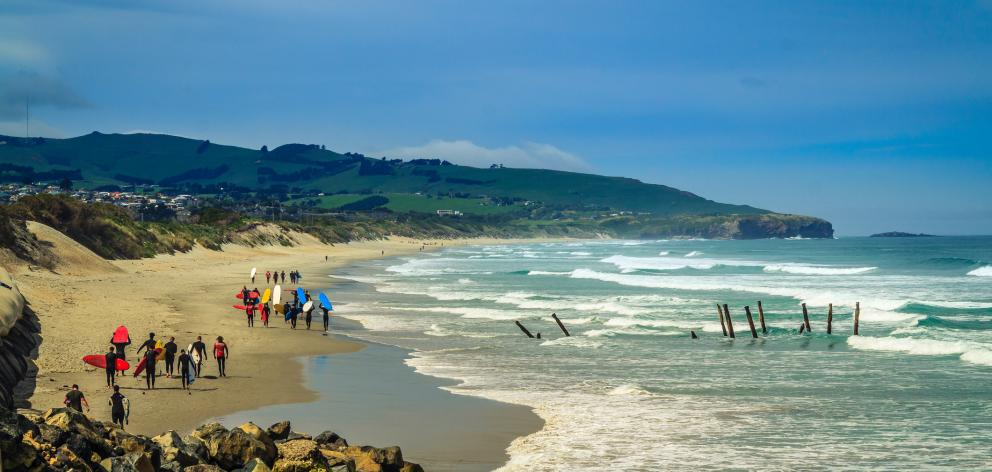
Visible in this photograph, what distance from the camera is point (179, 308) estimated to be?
115ft

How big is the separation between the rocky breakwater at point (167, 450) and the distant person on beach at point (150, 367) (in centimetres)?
699

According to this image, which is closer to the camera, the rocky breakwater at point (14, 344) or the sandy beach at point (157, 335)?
the rocky breakwater at point (14, 344)

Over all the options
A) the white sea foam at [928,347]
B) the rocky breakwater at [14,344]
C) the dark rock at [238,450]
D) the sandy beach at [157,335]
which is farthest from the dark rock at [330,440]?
the white sea foam at [928,347]

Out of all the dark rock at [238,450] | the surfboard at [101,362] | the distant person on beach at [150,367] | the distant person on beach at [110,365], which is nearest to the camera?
the dark rock at [238,450]

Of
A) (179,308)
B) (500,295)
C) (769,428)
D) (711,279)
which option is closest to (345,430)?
(769,428)

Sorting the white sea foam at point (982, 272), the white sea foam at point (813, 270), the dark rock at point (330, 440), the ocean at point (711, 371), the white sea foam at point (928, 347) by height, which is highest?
the white sea foam at point (982, 272)

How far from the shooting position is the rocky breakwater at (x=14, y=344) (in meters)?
16.5

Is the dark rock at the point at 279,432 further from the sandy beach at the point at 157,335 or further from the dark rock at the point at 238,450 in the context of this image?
the sandy beach at the point at 157,335

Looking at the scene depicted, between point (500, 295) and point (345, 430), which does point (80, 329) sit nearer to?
point (345, 430)

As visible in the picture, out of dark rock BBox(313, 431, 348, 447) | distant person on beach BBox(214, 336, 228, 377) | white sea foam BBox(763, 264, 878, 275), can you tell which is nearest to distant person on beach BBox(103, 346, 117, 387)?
distant person on beach BBox(214, 336, 228, 377)

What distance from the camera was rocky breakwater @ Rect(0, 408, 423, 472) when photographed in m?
9.59

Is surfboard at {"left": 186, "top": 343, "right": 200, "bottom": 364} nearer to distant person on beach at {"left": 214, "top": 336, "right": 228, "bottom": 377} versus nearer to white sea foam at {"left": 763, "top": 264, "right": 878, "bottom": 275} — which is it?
distant person on beach at {"left": 214, "top": 336, "right": 228, "bottom": 377}

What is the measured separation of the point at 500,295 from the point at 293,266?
34.8m

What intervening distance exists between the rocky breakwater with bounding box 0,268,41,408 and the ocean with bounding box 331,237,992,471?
9101 millimetres
